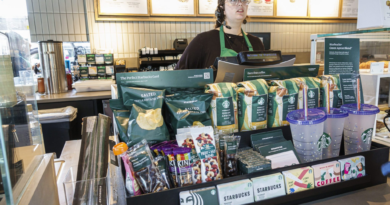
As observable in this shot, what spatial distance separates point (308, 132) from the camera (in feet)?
2.89

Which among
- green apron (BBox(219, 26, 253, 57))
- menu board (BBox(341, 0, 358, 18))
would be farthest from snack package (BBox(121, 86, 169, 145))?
menu board (BBox(341, 0, 358, 18))

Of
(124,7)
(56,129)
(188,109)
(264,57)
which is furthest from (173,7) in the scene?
(188,109)

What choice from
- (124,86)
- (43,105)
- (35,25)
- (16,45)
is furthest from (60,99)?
(16,45)

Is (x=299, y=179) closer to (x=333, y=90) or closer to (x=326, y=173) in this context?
(x=326, y=173)

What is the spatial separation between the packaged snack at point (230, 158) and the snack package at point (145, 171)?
0.74ft

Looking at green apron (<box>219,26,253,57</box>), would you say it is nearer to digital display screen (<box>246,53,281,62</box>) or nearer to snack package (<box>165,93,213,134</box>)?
digital display screen (<box>246,53,281,62</box>)

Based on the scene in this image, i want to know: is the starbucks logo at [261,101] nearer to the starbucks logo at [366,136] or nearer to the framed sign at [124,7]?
the starbucks logo at [366,136]

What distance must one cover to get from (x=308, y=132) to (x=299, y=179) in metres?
0.17

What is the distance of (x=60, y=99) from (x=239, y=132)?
2.77 meters

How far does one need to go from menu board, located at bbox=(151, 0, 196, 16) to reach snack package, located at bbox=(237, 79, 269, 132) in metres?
4.09

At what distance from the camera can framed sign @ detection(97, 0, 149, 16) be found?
14.5 ft

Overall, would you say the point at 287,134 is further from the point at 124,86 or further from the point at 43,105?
the point at 43,105

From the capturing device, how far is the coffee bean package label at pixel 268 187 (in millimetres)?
783

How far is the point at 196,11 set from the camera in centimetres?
494
